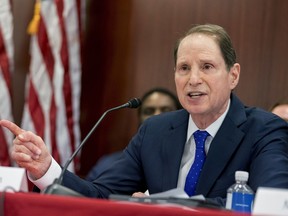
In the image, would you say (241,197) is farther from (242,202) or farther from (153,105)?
(153,105)

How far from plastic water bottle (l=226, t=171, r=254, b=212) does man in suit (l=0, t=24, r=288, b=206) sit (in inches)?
9.0

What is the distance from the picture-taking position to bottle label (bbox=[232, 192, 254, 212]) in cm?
237

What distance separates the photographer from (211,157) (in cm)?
287

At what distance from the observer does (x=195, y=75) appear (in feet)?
9.62

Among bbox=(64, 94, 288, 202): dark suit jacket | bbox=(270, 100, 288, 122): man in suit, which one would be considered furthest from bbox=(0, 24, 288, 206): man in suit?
bbox=(270, 100, 288, 122): man in suit

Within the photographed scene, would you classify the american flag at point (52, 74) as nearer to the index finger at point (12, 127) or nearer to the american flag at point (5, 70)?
the american flag at point (5, 70)

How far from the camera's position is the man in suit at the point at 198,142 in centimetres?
277

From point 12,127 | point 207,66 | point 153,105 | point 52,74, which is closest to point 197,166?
point 207,66

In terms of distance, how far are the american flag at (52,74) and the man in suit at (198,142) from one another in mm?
1906

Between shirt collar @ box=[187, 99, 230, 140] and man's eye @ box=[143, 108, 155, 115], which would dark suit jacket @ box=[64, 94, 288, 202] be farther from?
man's eye @ box=[143, 108, 155, 115]

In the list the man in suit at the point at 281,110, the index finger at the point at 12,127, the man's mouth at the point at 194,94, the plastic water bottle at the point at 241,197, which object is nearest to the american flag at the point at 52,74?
the man in suit at the point at 281,110

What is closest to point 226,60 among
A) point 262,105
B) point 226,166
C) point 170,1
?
point 226,166

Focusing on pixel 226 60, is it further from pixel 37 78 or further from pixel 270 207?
pixel 37 78

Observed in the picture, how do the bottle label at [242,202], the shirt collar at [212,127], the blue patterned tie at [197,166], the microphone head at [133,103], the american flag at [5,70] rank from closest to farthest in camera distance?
the bottle label at [242,202] → the microphone head at [133,103] → the blue patterned tie at [197,166] → the shirt collar at [212,127] → the american flag at [5,70]
